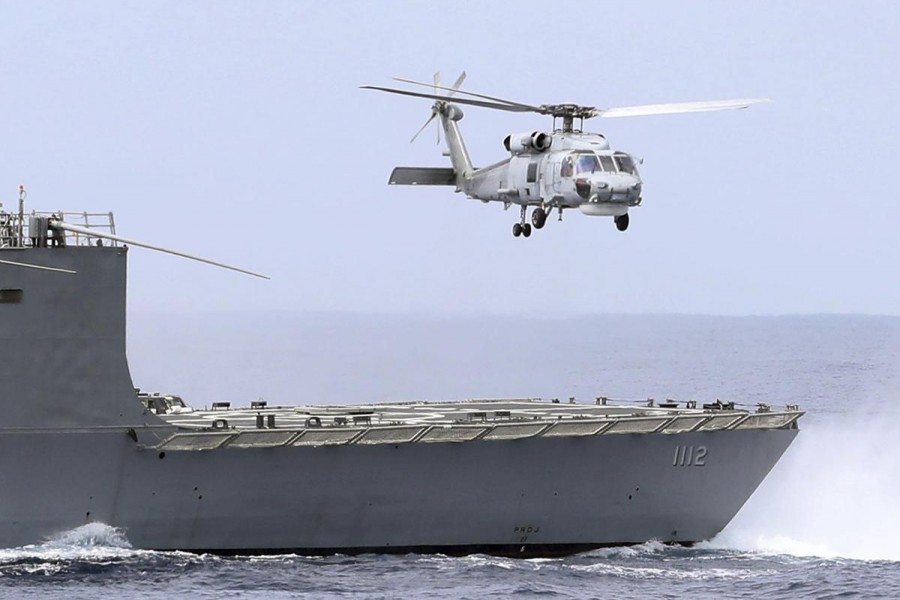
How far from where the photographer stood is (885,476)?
48.8 m

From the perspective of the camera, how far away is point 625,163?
43062mm

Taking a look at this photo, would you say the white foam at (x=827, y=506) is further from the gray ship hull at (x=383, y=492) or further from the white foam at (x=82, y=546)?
the white foam at (x=82, y=546)

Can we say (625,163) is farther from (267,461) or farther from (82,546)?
(82,546)

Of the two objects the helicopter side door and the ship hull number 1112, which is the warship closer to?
the ship hull number 1112

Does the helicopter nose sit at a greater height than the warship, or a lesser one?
greater

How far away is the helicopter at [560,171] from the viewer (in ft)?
139

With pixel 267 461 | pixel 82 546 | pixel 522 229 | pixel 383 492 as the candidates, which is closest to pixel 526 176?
pixel 522 229

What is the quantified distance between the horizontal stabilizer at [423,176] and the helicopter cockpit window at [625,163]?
27.1ft

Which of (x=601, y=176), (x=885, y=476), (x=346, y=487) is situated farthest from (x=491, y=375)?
(x=346, y=487)

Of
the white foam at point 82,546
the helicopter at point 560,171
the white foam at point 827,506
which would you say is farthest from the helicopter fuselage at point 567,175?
the white foam at point 82,546

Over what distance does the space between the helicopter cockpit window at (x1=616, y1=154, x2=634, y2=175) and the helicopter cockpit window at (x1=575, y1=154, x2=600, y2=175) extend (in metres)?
0.59

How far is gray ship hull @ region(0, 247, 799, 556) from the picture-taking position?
114 ft

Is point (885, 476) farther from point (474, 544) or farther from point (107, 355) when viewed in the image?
point (107, 355)

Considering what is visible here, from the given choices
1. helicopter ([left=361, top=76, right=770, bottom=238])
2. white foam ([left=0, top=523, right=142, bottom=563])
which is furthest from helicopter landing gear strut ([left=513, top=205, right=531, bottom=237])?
white foam ([left=0, top=523, right=142, bottom=563])
